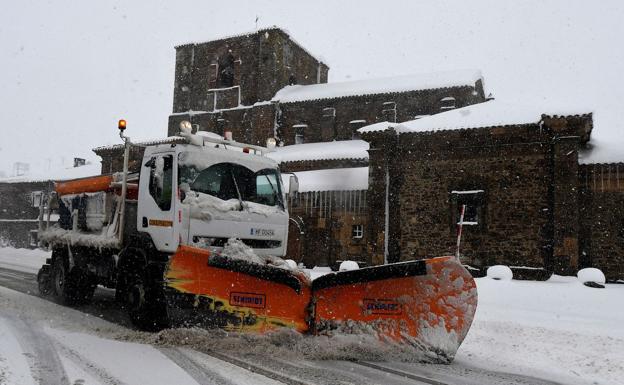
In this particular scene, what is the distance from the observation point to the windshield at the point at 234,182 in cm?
668

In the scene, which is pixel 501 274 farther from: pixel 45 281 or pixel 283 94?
pixel 283 94

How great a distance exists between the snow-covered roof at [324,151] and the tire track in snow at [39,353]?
17.3 meters

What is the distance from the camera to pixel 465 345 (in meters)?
6.61

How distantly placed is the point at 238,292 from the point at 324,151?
2008 centimetres

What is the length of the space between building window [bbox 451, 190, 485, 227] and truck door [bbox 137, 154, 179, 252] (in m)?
12.4

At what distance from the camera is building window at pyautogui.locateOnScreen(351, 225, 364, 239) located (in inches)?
779

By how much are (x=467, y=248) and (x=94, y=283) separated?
12152 mm

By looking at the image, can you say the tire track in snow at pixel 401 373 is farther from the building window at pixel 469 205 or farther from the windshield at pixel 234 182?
the building window at pixel 469 205

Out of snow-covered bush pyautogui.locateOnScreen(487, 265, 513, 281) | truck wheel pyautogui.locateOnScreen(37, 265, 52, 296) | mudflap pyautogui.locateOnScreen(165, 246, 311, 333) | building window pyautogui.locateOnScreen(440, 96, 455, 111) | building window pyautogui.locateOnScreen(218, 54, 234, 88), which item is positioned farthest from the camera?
building window pyautogui.locateOnScreen(218, 54, 234, 88)

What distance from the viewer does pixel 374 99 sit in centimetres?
2688

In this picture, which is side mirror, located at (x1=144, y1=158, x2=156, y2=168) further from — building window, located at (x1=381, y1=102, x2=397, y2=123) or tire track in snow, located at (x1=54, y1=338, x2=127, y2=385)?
building window, located at (x1=381, y1=102, x2=397, y2=123)

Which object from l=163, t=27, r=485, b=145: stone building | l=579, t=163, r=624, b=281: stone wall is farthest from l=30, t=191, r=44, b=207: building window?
l=579, t=163, r=624, b=281: stone wall

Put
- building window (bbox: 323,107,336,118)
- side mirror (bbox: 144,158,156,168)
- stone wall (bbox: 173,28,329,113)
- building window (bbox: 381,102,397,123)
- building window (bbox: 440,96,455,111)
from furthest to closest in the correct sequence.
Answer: stone wall (bbox: 173,28,329,113) → building window (bbox: 323,107,336,118) → building window (bbox: 381,102,397,123) → building window (bbox: 440,96,455,111) → side mirror (bbox: 144,158,156,168)

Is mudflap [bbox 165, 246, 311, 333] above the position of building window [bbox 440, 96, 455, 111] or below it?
below
